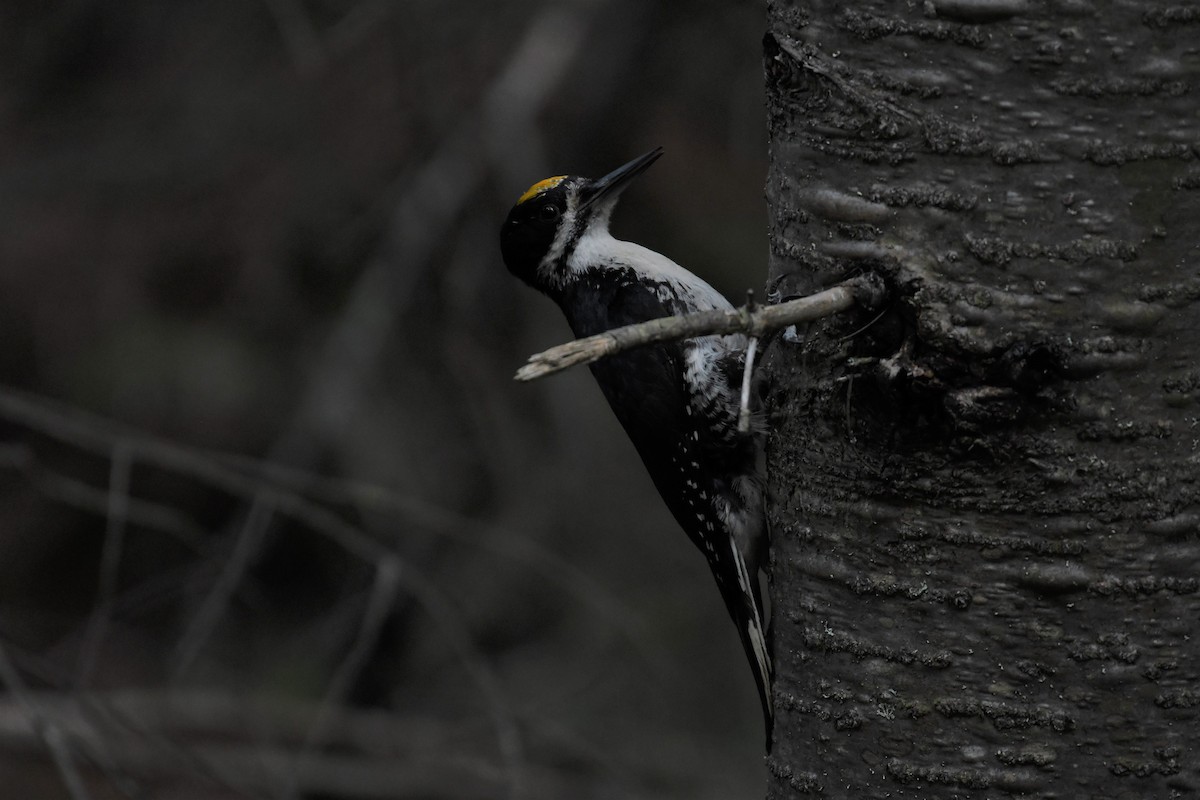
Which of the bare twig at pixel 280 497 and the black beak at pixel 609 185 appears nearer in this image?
the bare twig at pixel 280 497

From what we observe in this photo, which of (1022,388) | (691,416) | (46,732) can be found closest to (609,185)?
(691,416)

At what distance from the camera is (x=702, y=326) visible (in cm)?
114

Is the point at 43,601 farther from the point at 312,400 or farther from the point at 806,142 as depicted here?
the point at 806,142

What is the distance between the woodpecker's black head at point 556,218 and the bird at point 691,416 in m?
0.17

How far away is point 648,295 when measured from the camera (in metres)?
2.82

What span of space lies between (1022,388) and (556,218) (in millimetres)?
2005

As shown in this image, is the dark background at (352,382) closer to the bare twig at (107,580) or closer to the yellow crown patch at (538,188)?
the bare twig at (107,580)

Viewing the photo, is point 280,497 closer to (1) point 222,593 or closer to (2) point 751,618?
(1) point 222,593

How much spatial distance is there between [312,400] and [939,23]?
2.67 metres

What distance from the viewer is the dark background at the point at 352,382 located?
136 inches

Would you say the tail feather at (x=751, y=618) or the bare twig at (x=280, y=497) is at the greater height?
the tail feather at (x=751, y=618)

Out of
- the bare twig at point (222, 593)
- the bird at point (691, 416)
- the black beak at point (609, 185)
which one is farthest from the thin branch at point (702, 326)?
the black beak at point (609, 185)

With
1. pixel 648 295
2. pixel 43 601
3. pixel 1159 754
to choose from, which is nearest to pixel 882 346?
pixel 1159 754

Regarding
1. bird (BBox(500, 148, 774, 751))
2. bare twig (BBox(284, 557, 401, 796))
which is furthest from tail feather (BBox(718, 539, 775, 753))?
bare twig (BBox(284, 557, 401, 796))
